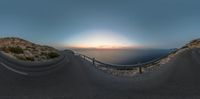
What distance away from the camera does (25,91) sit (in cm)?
1529

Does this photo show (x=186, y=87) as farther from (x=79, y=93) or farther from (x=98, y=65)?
(x=98, y=65)

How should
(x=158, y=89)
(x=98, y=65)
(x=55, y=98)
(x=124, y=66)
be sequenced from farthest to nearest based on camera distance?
(x=98, y=65) < (x=124, y=66) < (x=158, y=89) < (x=55, y=98)

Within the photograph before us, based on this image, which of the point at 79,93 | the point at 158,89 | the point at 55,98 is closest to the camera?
the point at 55,98

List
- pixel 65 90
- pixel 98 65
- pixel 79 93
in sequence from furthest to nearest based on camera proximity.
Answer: pixel 98 65
pixel 65 90
pixel 79 93

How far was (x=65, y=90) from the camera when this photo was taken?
52.2ft

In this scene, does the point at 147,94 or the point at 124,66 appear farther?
the point at 124,66

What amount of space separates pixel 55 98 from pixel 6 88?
2998mm

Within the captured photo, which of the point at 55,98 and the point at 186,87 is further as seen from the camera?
the point at 186,87

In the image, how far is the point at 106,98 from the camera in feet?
45.3

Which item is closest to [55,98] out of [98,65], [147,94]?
[147,94]

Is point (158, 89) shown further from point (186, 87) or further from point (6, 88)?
point (6, 88)

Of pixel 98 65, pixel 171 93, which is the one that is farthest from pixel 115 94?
pixel 98 65

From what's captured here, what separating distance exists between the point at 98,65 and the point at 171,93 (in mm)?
22538

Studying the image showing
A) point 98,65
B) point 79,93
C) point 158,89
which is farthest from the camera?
point 98,65
